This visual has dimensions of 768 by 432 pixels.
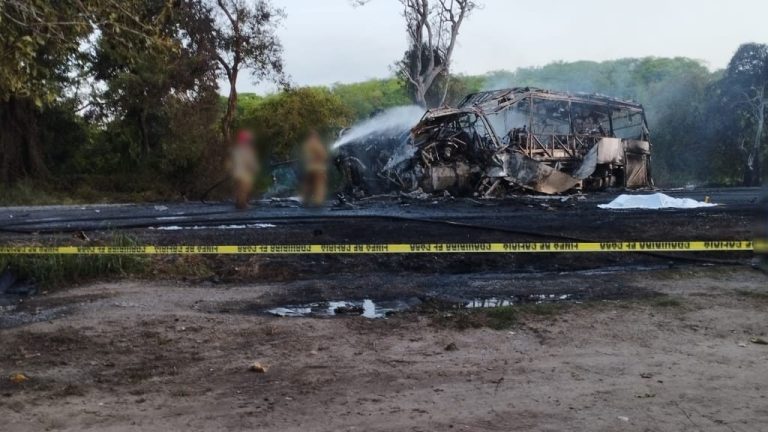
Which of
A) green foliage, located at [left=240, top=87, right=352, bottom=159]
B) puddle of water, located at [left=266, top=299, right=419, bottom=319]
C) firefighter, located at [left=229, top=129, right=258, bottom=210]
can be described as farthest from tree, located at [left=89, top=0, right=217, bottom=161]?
puddle of water, located at [left=266, top=299, right=419, bottom=319]

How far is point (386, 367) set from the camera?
4.80 m

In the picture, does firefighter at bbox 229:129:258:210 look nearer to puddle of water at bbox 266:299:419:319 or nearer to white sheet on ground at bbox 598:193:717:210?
puddle of water at bbox 266:299:419:319

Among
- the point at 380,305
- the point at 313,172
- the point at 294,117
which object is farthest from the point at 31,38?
the point at 294,117

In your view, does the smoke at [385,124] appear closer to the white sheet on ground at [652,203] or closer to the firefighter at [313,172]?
the firefighter at [313,172]

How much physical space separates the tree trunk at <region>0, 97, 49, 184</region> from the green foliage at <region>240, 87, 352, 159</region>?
8851 mm

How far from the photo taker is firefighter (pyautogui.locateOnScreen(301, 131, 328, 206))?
1569cm

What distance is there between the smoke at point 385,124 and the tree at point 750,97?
52.5ft

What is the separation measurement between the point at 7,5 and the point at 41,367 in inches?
140

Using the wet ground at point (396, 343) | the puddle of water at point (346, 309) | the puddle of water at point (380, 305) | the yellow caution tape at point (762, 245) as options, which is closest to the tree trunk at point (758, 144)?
the wet ground at point (396, 343)

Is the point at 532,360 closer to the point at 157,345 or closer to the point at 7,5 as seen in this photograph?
the point at 157,345

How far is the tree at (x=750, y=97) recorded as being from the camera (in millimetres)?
28250

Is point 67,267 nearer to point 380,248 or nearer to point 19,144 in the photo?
point 380,248

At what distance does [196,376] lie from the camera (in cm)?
466

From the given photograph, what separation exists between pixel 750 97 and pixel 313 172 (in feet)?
70.5
